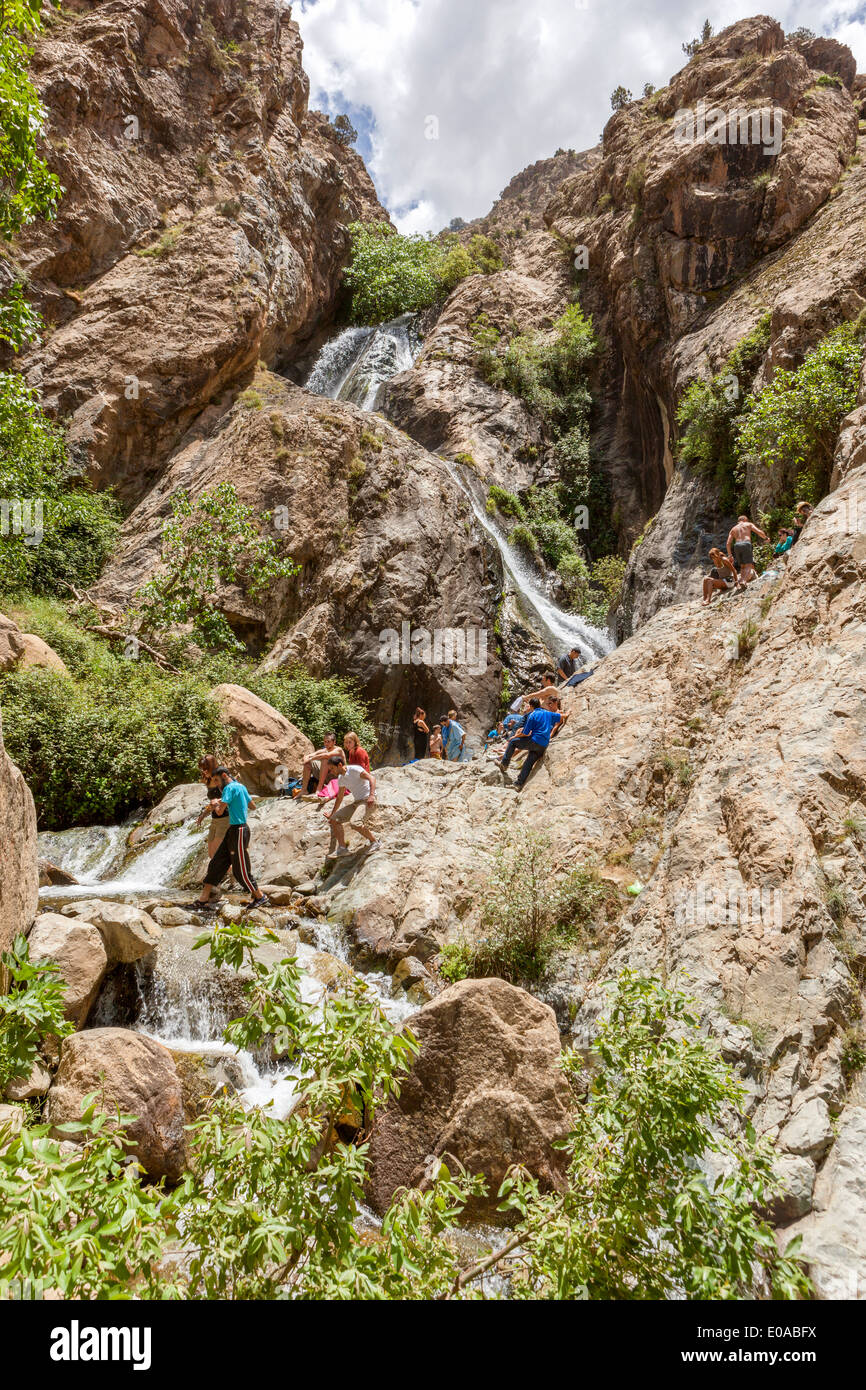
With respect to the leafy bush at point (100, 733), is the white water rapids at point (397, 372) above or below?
above

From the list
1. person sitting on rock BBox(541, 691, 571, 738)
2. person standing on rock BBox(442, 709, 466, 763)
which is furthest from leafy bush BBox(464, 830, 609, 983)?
person standing on rock BBox(442, 709, 466, 763)

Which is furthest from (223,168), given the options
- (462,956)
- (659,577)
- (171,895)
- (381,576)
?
(462,956)

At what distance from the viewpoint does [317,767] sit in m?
13.1

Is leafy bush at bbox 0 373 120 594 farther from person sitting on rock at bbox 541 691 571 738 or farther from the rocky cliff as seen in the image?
person sitting on rock at bbox 541 691 571 738

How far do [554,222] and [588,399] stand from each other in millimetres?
13974

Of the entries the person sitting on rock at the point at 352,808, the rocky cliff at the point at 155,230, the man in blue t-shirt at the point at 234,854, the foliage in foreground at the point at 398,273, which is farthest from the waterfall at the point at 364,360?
the man in blue t-shirt at the point at 234,854

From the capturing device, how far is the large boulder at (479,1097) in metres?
4.62

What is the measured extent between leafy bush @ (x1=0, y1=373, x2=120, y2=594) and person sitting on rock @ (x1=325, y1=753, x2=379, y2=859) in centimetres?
1150

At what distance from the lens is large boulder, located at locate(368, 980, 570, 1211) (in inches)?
182

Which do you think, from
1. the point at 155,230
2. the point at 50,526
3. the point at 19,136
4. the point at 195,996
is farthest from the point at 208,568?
the point at 155,230

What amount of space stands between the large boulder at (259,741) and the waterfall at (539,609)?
30.5 feet

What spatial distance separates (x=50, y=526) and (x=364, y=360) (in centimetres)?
1860

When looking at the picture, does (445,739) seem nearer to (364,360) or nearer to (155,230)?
(155,230)

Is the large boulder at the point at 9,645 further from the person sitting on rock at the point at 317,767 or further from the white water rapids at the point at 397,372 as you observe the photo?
the white water rapids at the point at 397,372
